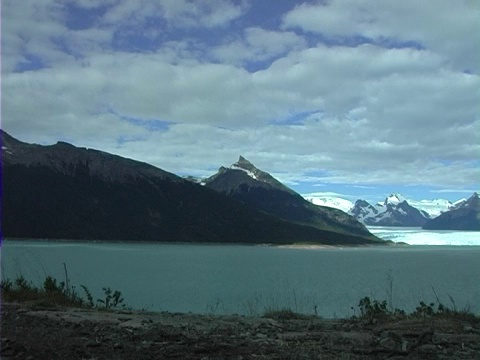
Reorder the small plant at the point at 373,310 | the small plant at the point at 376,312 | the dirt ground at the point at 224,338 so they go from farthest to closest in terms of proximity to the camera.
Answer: the small plant at the point at 373,310
the small plant at the point at 376,312
the dirt ground at the point at 224,338

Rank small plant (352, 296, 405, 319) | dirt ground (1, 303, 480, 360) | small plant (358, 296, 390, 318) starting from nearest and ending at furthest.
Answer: dirt ground (1, 303, 480, 360) < small plant (352, 296, 405, 319) < small plant (358, 296, 390, 318)

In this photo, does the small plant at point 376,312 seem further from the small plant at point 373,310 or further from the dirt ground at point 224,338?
the dirt ground at point 224,338

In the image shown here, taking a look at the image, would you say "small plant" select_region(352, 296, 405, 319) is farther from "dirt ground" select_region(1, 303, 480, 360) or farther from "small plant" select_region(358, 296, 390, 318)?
"dirt ground" select_region(1, 303, 480, 360)

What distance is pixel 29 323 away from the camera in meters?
8.07

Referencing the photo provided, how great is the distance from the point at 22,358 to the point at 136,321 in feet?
11.2

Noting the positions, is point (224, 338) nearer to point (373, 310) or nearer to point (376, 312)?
point (376, 312)

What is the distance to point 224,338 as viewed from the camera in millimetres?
7211

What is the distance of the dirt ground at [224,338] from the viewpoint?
620 centimetres

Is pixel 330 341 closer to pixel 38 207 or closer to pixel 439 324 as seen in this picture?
pixel 439 324

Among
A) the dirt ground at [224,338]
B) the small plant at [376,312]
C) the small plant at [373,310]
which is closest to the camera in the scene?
the dirt ground at [224,338]

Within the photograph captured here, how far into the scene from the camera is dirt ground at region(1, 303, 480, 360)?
6203 millimetres

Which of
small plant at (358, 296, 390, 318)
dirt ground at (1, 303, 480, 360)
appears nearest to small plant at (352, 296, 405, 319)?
small plant at (358, 296, 390, 318)

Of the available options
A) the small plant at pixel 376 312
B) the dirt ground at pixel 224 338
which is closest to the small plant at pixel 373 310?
the small plant at pixel 376 312

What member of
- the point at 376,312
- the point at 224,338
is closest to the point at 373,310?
the point at 376,312
